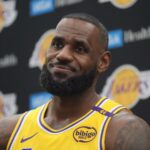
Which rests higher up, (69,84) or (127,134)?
(69,84)

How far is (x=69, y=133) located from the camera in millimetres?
1506

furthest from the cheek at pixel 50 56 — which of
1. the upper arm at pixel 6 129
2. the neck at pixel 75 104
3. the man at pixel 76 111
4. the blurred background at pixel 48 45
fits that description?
the blurred background at pixel 48 45

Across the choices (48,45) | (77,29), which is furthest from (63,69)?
(48,45)

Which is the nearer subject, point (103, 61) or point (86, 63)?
point (86, 63)

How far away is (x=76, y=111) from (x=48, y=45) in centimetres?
137

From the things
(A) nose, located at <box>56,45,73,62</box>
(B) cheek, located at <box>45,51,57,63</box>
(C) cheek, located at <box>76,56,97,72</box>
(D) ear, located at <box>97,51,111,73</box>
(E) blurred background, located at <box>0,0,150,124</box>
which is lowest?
(E) blurred background, located at <box>0,0,150,124</box>

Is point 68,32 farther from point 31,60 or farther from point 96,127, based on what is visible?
point 31,60

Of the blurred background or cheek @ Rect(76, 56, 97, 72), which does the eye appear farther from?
the blurred background

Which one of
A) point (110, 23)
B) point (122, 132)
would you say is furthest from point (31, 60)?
point (122, 132)

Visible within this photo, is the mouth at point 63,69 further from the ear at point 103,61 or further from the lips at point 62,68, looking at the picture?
the ear at point 103,61

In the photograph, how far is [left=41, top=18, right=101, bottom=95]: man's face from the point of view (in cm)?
150

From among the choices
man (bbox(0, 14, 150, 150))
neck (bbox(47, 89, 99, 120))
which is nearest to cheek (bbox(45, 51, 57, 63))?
man (bbox(0, 14, 150, 150))

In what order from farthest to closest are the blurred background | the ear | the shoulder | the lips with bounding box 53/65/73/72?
1. the blurred background
2. the ear
3. the lips with bounding box 53/65/73/72
4. the shoulder

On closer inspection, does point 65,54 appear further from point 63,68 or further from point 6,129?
point 6,129
